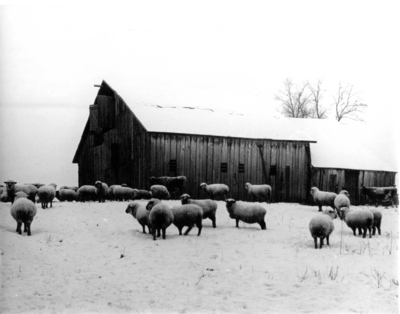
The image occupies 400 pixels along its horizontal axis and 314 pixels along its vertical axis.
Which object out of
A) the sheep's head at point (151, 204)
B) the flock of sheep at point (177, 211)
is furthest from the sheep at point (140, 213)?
the sheep's head at point (151, 204)

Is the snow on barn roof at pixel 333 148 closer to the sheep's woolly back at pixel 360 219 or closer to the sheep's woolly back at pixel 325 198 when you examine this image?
the sheep's woolly back at pixel 325 198

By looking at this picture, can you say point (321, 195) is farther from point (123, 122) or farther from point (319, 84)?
point (123, 122)

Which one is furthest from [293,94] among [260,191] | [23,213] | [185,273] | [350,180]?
[350,180]

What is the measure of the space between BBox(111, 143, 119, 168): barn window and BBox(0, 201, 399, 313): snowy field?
35.7 ft

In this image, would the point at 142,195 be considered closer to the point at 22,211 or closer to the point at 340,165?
the point at 22,211

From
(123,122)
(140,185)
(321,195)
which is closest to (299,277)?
(321,195)

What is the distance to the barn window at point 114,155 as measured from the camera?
22.8 meters

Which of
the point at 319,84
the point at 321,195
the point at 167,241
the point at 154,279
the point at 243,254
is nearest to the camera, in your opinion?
the point at 154,279

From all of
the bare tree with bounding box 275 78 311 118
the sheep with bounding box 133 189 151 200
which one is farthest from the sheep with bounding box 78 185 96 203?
the bare tree with bounding box 275 78 311 118

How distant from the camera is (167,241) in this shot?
36.9 feet

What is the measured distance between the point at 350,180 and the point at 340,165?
1121 millimetres

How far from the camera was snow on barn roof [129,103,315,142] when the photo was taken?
2209 centimetres

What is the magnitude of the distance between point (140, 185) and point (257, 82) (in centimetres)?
972

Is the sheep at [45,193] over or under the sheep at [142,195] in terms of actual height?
over
